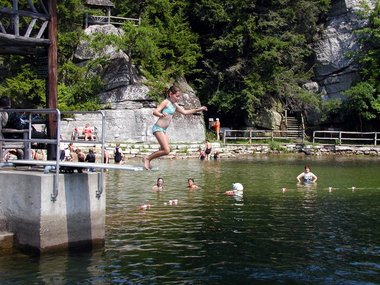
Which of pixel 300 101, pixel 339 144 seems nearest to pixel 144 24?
pixel 300 101

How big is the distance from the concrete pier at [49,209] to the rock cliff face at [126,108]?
30793mm

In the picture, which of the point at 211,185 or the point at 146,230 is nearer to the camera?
the point at 146,230

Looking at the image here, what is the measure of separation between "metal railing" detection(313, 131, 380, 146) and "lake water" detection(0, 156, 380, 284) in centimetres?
2633

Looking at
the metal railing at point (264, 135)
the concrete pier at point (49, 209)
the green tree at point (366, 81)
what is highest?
the green tree at point (366, 81)

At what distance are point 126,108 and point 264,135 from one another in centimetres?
1523

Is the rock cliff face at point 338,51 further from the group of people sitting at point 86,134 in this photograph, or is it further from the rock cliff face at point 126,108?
the group of people sitting at point 86,134

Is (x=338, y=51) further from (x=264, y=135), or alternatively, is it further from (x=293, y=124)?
(x=264, y=135)

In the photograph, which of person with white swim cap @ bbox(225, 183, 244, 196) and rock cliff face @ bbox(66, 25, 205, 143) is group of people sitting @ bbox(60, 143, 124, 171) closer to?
person with white swim cap @ bbox(225, 183, 244, 196)

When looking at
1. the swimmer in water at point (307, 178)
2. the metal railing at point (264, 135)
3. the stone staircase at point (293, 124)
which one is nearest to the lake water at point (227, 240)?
the swimmer in water at point (307, 178)

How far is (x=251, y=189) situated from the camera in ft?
82.5

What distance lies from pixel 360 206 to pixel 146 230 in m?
8.56

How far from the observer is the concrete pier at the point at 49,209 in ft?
40.2

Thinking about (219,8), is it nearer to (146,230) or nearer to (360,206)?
(360,206)

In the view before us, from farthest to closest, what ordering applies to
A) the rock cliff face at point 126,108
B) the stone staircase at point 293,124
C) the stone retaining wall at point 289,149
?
the stone staircase at point 293,124 → the stone retaining wall at point 289,149 → the rock cliff face at point 126,108
